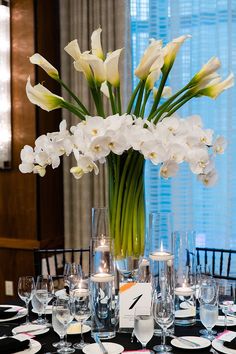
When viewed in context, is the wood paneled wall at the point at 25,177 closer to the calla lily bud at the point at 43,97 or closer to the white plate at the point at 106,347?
the calla lily bud at the point at 43,97

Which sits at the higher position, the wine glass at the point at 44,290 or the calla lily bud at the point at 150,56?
the calla lily bud at the point at 150,56

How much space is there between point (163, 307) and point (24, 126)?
2223mm

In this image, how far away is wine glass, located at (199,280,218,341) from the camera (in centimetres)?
183

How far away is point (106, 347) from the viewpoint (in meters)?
1.78

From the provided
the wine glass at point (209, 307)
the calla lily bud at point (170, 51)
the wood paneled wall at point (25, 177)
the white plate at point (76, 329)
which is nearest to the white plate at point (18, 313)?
the white plate at point (76, 329)

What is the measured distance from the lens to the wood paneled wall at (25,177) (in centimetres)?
366

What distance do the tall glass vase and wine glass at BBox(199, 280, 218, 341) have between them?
0.27 m

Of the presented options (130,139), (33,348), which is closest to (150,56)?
(130,139)

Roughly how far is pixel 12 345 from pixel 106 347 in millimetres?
305

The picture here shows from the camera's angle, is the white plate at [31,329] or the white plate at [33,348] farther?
the white plate at [31,329]

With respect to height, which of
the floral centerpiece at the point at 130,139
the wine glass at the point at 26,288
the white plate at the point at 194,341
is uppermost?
the floral centerpiece at the point at 130,139

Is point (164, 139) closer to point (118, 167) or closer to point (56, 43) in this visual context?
point (118, 167)

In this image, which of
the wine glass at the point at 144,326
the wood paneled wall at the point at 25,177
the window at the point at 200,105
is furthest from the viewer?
the wood paneled wall at the point at 25,177

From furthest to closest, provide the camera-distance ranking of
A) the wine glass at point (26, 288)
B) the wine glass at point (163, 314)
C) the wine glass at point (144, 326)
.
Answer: the wine glass at point (26, 288) < the wine glass at point (163, 314) < the wine glass at point (144, 326)
